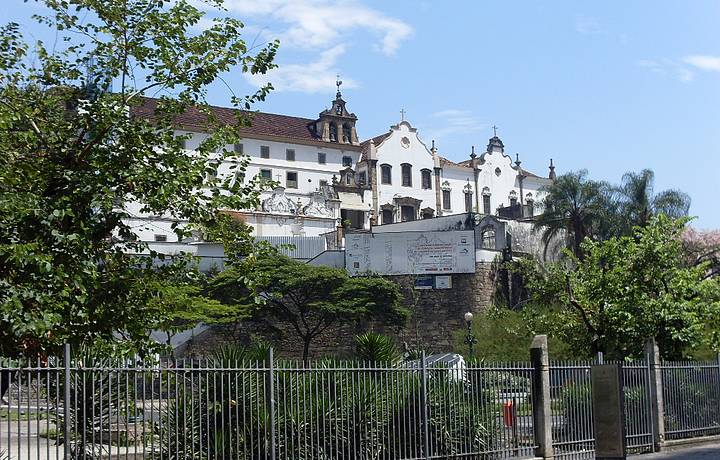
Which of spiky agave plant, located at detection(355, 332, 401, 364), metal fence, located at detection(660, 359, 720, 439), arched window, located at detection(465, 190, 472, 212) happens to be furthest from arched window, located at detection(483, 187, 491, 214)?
spiky agave plant, located at detection(355, 332, 401, 364)

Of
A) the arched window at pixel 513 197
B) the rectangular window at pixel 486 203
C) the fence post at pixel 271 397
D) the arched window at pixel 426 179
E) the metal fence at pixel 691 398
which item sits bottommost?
the metal fence at pixel 691 398

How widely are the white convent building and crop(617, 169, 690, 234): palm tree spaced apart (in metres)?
15.2

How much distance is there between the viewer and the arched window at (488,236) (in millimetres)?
62938

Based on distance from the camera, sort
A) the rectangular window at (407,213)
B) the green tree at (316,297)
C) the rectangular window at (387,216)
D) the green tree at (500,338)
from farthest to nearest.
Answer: the rectangular window at (407,213) < the rectangular window at (387,216) < the green tree at (316,297) < the green tree at (500,338)

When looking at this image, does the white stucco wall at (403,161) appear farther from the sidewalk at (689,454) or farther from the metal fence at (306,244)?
the sidewalk at (689,454)

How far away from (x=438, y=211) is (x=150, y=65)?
68855mm

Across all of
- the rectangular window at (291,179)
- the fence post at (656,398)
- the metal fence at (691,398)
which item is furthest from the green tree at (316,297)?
the fence post at (656,398)

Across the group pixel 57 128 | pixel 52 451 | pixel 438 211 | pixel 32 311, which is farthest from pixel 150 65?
pixel 438 211

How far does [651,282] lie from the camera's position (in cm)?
A: 2377

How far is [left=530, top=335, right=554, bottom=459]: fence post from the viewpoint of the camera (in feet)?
53.6

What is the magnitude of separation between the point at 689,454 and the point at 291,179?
2289 inches

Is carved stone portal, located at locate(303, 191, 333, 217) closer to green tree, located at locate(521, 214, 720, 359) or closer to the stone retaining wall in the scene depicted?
the stone retaining wall

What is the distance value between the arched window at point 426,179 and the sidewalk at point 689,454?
200 feet

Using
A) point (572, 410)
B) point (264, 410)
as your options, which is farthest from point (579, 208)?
point (264, 410)
